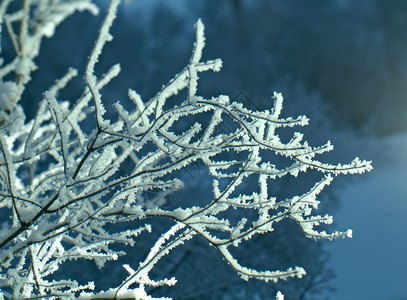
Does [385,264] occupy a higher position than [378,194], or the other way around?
[378,194]

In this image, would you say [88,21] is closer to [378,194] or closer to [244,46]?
[244,46]

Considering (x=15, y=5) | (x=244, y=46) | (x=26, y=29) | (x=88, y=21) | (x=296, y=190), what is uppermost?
(x=244, y=46)

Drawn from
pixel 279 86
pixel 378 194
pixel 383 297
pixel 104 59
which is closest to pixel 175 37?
pixel 104 59

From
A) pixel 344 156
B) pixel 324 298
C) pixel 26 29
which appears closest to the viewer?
pixel 26 29

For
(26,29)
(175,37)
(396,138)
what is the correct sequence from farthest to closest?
(396,138) < (175,37) < (26,29)

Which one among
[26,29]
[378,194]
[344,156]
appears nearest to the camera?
[26,29]

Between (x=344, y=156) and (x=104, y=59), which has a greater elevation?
(x=104, y=59)

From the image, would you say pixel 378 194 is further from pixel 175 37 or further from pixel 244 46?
pixel 175 37

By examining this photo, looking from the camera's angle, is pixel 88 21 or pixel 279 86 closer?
pixel 279 86

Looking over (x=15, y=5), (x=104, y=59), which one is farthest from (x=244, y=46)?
(x=15, y=5)
